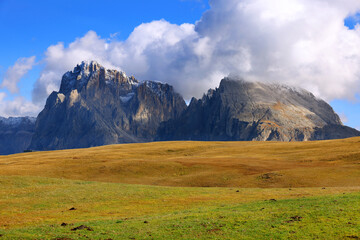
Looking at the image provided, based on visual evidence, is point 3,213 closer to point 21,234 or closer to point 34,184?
point 21,234

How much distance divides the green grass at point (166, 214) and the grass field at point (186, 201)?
64mm

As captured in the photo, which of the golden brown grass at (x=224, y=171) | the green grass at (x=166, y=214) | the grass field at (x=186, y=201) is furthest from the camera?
the golden brown grass at (x=224, y=171)

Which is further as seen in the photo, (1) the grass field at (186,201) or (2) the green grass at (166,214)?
(1) the grass field at (186,201)

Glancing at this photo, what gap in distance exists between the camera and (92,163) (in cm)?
8094

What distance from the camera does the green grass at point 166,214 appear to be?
75.4 feet

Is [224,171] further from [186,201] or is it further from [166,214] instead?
[166,214]

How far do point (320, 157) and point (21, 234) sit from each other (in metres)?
73.8

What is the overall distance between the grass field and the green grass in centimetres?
6

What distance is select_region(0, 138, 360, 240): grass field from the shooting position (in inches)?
930

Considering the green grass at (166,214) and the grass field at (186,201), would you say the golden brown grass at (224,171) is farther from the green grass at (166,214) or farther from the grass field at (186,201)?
the green grass at (166,214)

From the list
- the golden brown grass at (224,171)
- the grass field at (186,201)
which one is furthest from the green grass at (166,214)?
the golden brown grass at (224,171)

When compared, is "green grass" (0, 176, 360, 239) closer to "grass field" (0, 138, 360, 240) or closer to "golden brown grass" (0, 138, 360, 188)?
"grass field" (0, 138, 360, 240)

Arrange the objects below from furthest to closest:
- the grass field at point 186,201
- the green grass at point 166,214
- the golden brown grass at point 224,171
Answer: the golden brown grass at point 224,171 → the grass field at point 186,201 → the green grass at point 166,214

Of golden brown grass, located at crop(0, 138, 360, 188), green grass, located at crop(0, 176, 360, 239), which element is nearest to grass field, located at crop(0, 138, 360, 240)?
green grass, located at crop(0, 176, 360, 239)
